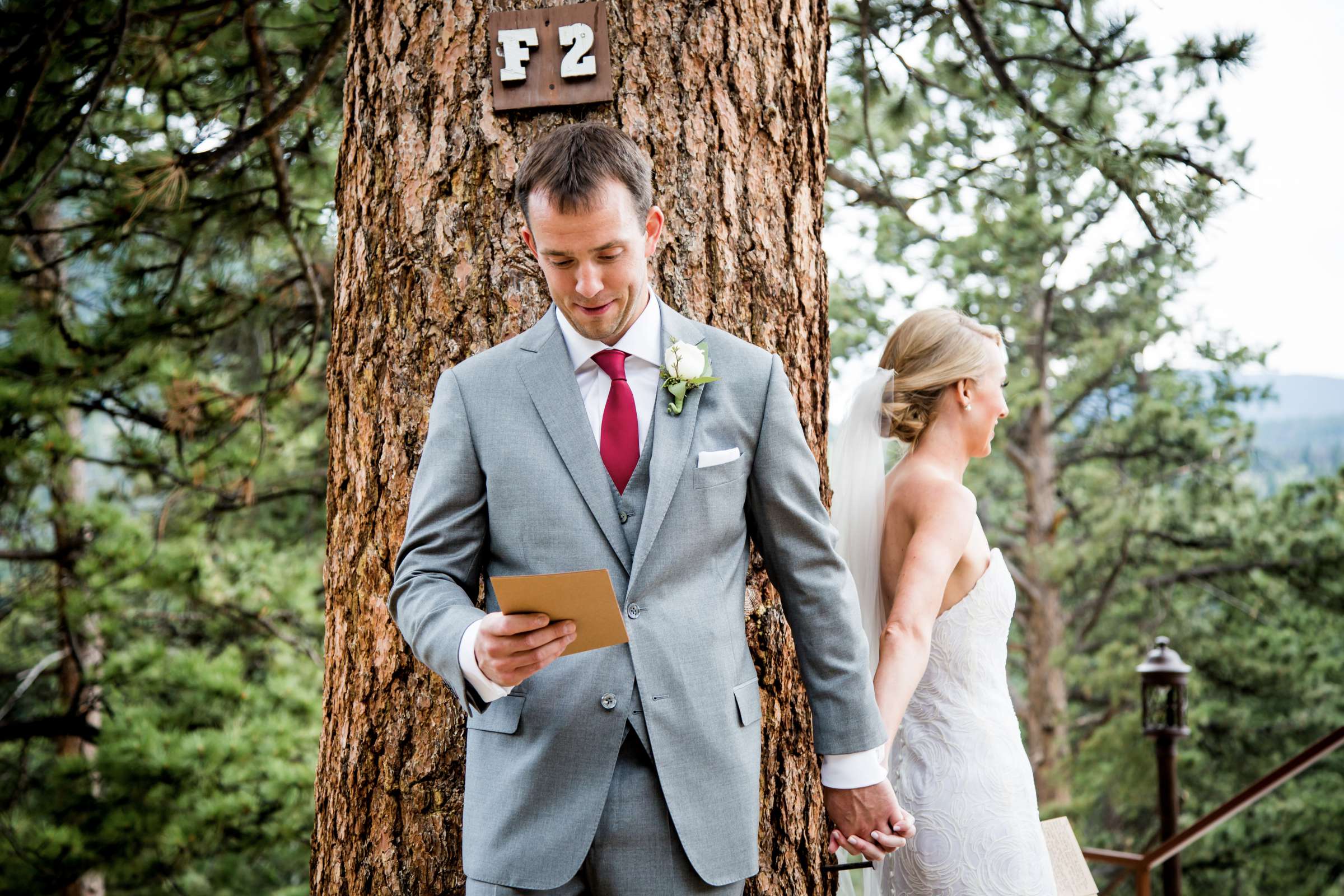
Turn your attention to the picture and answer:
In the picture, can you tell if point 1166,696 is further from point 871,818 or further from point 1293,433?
point 1293,433

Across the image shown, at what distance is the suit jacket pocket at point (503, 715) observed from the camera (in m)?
1.81

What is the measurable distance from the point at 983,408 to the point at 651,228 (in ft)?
4.41

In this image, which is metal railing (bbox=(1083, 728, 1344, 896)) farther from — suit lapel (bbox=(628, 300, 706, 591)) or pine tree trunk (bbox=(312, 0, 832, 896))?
suit lapel (bbox=(628, 300, 706, 591))

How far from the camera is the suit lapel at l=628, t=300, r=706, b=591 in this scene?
5.93ft

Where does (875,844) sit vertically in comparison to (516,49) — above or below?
below

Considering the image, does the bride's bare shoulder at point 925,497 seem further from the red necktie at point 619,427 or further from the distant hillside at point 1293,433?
the distant hillside at point 1293,433

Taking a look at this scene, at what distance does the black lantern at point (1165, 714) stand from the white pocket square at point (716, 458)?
5.84m

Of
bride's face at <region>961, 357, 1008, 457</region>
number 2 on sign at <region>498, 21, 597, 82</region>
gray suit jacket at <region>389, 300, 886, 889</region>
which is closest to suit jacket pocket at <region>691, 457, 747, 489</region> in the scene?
gray suit jacket at <region>389, 300, 886, 889</region>

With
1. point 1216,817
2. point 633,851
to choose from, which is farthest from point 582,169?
point 1216,817

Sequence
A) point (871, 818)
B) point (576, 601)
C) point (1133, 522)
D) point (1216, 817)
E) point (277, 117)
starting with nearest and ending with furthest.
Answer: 1. point (576, 601)
2. point (871, 818)
3. point (277, 117)
4. point (1216, 817)
5. point (1133, 522)

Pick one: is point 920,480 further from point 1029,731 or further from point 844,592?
point 1029,731

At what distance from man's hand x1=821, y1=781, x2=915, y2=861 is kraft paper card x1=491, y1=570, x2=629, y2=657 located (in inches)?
27.1

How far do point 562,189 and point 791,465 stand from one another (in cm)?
62

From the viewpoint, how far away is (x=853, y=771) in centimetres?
201
